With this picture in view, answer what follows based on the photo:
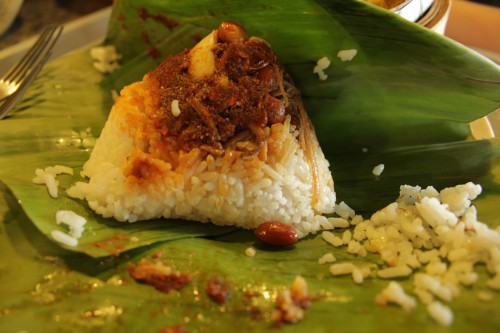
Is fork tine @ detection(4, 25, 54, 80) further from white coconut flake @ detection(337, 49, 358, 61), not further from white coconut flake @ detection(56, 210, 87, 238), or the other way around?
white coconut flake @ detection(337, 49, 358, 61)

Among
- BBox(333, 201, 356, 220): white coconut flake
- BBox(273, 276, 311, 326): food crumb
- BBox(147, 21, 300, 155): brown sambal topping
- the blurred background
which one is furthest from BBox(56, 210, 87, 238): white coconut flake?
the blurred background

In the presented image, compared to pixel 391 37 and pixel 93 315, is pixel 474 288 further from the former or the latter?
pixel 93 315

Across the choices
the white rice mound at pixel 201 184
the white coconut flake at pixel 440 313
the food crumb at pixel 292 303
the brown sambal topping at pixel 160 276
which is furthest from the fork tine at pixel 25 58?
the white coconut flake at pixel 440 313

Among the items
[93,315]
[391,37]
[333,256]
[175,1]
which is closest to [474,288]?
[333,256]

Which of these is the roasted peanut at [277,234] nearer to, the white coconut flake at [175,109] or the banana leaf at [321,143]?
the banana leaf at [321,143]

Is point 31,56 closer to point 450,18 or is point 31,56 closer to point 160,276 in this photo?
point 160,276

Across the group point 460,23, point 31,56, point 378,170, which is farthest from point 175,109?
point 460,23
